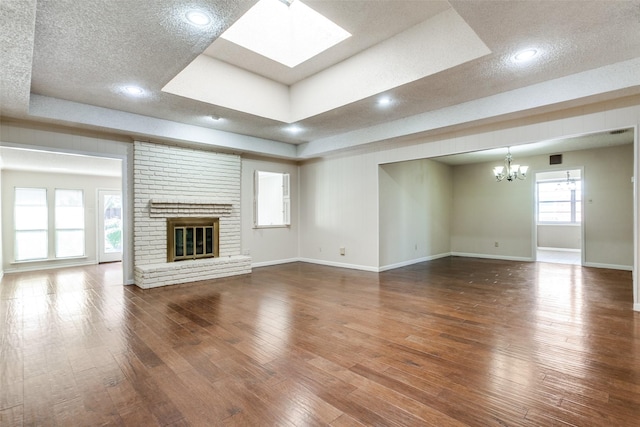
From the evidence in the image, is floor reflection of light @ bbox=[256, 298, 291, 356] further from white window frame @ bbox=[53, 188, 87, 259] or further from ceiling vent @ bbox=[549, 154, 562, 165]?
ceiling vent @ bbox=[549, 154, 562, 165]

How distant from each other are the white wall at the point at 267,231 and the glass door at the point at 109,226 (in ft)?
13.7

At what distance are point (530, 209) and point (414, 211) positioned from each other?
305cm

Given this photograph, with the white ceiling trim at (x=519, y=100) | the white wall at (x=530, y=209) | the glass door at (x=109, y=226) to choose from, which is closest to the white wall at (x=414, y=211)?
the white wall at (x=530, y=209)

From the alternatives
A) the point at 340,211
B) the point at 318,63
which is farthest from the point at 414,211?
the point at 318,63

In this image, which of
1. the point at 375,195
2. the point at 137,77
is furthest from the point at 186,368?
the point at 375,195

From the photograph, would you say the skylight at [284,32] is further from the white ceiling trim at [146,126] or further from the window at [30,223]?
the window at [30,223]

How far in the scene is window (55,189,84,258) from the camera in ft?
25.1

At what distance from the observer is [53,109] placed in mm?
4215

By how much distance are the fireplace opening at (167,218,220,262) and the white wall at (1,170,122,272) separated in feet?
13.1

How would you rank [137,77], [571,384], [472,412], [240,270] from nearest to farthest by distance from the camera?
1. [472,412]
2. [571,384]
3. [137,77]
4. [240,270]

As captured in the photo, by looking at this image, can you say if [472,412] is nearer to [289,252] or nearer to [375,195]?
[375,195]

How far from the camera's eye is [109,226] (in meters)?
8.48

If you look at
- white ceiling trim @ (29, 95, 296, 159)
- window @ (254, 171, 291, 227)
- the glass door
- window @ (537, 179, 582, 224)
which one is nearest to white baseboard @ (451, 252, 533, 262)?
window @ (537, 179, 582, 224)

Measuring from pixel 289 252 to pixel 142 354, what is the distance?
514cm
